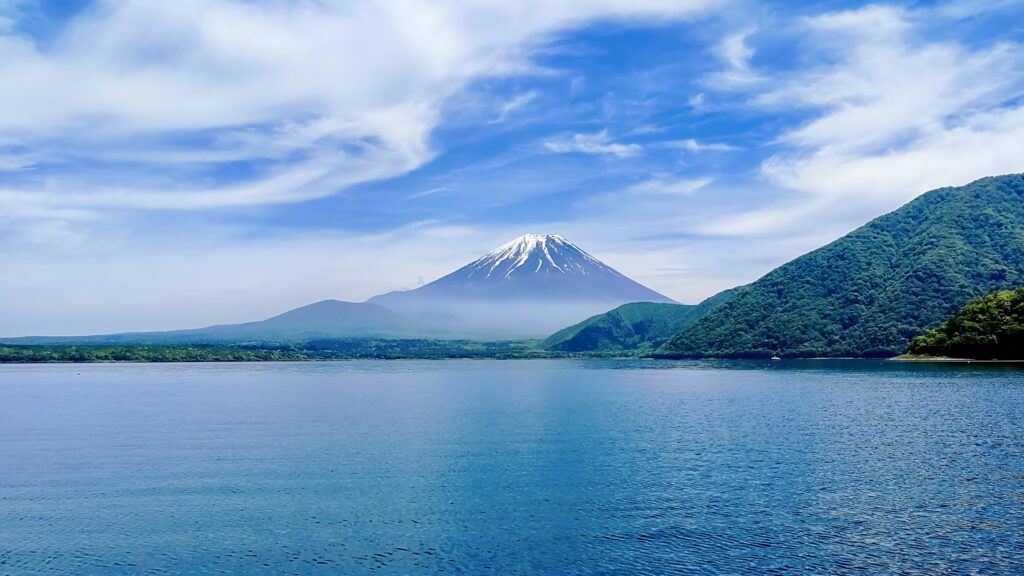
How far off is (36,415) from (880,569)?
Answer: 7833 centimetres

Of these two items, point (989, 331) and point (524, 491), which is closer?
point (524, 491)

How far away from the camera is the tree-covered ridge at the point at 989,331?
440 feet

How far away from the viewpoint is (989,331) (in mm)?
136875

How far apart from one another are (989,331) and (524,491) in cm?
13690

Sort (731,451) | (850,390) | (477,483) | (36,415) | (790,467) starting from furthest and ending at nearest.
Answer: (850,390) → (36,415) → (731,451) → (790,467) → (477,483)

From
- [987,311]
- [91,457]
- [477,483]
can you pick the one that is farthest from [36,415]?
[987,311]

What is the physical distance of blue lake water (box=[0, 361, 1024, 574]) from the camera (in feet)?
81.0

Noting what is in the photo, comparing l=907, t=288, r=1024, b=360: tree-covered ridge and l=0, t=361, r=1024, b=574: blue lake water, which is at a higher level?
l=907, t=288, r=1024, b=360: tree-covered ridge

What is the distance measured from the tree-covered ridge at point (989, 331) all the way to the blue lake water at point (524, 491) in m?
77.3

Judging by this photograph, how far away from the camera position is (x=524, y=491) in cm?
3453

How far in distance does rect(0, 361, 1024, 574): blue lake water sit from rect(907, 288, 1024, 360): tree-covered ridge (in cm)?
7731

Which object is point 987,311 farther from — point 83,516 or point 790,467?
point 83,516

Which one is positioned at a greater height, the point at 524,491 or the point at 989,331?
the point at 989,331

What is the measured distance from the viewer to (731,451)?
1750 inches
